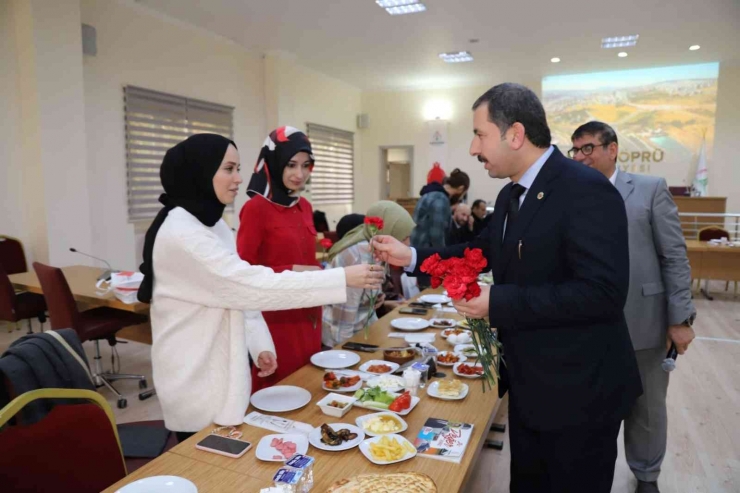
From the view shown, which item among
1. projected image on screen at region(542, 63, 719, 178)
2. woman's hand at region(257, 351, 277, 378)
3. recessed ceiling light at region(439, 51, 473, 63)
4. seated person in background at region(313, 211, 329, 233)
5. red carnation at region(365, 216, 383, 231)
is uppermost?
recessed ceiling light at region(439, 51, 473, 63)

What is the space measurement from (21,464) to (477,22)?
666 cm

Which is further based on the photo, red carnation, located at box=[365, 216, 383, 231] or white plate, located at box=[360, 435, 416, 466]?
red carnation, located at box=[365, 216, 383, 231]

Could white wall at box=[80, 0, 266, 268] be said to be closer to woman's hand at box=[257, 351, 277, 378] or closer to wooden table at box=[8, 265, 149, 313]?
wooden table at box=[8, 265, 149, 313]

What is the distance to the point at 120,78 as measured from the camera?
5453mm

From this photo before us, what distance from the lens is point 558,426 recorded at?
1.30 metres

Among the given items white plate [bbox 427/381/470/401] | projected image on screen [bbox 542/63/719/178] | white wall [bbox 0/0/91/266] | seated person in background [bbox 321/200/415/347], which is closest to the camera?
white plate [bbox 427/381/470/401]

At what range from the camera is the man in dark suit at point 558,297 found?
1.22 metres

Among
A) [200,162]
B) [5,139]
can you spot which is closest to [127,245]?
[5,139]

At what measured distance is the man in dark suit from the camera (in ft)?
4.00

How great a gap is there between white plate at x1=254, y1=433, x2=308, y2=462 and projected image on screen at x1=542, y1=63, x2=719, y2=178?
954 cm

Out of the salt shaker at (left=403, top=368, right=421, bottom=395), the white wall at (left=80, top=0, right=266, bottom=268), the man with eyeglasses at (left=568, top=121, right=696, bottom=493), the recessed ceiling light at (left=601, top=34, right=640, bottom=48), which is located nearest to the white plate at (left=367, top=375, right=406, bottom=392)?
the salt shaker at (left=403, top=368, right=421, bottom=395)

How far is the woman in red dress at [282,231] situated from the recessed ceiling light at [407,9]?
4402 millimetres

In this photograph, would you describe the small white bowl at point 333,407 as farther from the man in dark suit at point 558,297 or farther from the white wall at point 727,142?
the white wall at point 727,142

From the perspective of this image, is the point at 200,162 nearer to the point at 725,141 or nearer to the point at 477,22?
the point at 477,22
